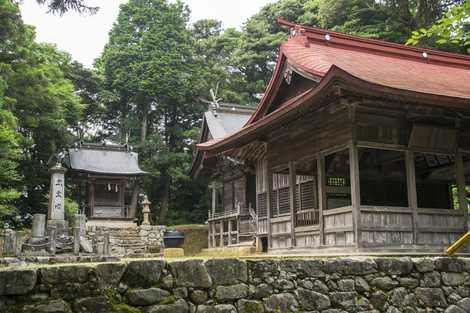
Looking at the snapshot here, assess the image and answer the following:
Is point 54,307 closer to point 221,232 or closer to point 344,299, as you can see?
point 344,299

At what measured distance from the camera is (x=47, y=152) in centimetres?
3061

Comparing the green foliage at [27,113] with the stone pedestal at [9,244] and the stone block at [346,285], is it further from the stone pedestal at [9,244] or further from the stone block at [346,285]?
the stone block at [346,285]

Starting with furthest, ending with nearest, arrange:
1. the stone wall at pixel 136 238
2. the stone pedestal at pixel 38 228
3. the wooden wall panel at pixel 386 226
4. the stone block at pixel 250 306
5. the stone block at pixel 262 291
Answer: the stone wall at pixel 136 238 < the stone pedestal at pixel 38 228 < the wooden wall panel at pixel 386 226 < the stone block at pixel 262 291 < the stone block at pixel 250 306

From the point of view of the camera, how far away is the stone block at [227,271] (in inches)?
220

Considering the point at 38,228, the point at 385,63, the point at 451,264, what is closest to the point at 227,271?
the point at 451,264

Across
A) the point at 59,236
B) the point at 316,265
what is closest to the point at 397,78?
the point at 316,265

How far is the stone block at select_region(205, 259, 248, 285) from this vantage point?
18.4 feet

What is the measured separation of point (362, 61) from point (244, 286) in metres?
11.2

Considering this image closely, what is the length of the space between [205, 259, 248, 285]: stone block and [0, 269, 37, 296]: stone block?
1.86m

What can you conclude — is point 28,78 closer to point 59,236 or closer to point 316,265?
point 59,236

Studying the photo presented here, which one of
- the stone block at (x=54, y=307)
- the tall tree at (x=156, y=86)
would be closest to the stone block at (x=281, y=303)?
the stone block at (x=54, y=307)

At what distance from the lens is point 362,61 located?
15305mm

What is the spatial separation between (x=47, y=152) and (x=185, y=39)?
1599cm

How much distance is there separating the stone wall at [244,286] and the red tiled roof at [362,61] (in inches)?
242
